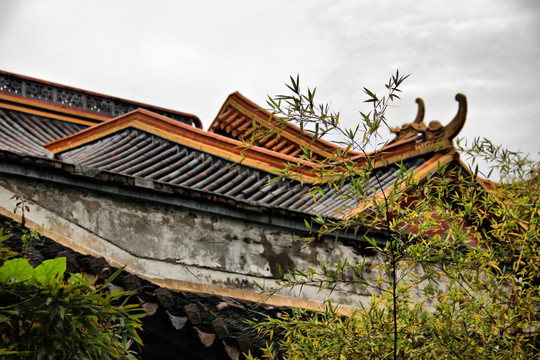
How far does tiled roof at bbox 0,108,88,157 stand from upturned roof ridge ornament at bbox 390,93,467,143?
497 cm

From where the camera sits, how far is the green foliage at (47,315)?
366cm

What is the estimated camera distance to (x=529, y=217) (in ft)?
18.8

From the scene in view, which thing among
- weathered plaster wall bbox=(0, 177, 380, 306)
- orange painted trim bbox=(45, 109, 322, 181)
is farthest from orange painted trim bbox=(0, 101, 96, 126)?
weathered plaster wall bbox=(0, 177, 380, 306)

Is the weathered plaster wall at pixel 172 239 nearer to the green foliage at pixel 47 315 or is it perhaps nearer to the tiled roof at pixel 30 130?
the green foliage at pixel 47 315

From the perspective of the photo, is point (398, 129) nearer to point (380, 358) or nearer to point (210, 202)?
point (210, 202)

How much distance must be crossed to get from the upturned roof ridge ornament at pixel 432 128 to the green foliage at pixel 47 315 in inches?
283

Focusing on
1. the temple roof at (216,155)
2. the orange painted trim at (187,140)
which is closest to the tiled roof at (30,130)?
the temple roof at (216,155)

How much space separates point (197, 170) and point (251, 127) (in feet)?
9.31

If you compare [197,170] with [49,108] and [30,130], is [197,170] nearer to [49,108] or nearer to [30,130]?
[30,130]

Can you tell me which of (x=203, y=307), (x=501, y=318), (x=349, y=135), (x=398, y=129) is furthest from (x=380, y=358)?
(x=398, y=129)

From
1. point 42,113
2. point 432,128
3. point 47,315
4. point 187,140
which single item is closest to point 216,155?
point 187,140

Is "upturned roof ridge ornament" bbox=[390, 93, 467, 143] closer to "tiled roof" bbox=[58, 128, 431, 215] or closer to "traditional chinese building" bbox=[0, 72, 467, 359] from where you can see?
"traditional chinese building" bbox=[0, 72, 467, 359]

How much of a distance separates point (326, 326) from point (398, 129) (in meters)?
6.60

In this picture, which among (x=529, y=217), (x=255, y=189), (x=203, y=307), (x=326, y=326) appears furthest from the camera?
(x=255, y=189)
